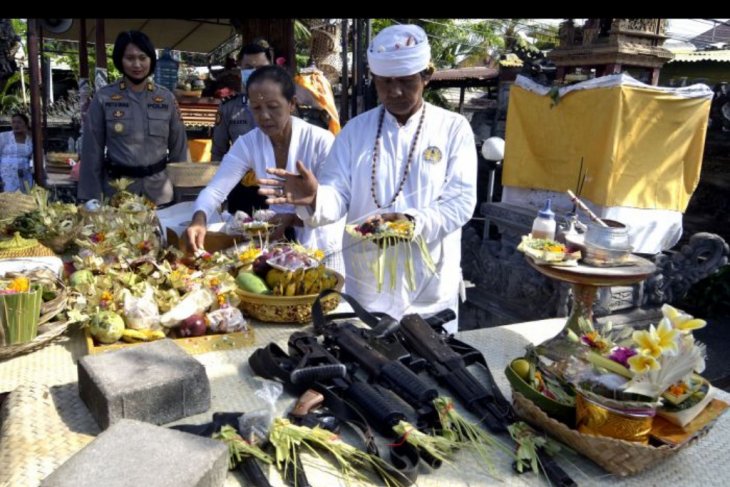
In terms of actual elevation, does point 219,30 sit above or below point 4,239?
above

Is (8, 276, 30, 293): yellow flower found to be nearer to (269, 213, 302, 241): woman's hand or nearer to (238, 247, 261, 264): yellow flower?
(238, 247, 261, 264): yellow flower

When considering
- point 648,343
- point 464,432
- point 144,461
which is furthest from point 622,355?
point 144,461

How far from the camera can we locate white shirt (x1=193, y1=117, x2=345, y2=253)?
2936 mm

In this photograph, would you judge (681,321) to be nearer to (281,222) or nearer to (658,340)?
(658,340)

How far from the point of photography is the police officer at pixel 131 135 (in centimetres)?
396

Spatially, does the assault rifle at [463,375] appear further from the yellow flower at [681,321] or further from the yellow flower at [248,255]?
the yellow flower at [248,255]

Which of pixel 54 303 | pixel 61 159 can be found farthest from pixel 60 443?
pixel 61 159

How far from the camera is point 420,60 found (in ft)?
7.72

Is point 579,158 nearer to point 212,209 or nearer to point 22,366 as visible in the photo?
point 212,209

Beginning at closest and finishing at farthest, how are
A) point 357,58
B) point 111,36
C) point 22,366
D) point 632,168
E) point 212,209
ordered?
point 22,366 < point 212,209 < point 632,168 < point 357,58 < point 111,36

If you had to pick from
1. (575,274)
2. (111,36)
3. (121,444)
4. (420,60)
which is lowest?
(121,444)

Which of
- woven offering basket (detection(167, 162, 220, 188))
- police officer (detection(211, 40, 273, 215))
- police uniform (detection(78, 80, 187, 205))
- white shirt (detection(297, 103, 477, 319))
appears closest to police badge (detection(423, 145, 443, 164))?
white shirt (detection(297, 103, 477, 319))

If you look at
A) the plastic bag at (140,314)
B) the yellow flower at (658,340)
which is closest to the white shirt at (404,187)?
the plastic bag at (140,314)

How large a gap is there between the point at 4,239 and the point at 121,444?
2.27m
